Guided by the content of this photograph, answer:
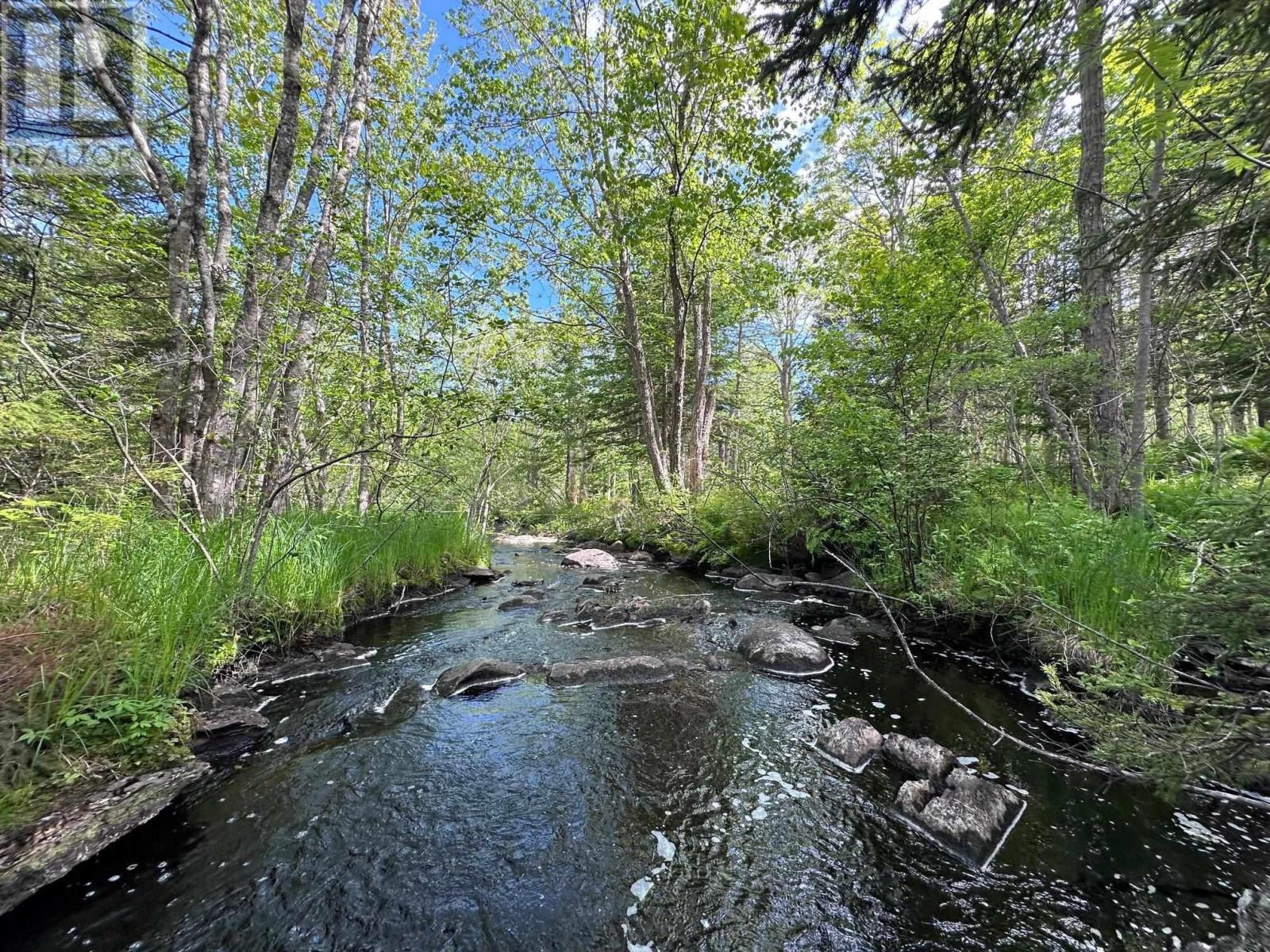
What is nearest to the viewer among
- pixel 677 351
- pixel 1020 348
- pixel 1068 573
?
pixel 1068 573

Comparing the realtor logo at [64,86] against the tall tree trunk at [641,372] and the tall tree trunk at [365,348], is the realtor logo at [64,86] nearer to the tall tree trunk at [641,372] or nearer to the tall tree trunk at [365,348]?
the tall tree trunk at [365,348]

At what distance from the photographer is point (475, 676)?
4684mm

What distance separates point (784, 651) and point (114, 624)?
5.44 m

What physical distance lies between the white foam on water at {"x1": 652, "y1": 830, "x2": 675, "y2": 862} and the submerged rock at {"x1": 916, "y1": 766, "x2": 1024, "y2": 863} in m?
1.41

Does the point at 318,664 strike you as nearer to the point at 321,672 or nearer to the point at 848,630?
the point at 321,672

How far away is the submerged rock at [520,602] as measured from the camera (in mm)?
7789

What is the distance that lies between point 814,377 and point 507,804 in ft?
29.2

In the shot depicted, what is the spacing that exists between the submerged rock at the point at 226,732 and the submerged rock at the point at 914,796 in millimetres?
4422

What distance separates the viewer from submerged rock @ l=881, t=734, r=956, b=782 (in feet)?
9.96

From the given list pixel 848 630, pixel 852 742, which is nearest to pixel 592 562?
pixel 848 630

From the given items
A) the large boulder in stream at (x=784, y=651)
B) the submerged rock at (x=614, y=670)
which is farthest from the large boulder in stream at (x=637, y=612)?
the submerged rock at (x=614, y=670)

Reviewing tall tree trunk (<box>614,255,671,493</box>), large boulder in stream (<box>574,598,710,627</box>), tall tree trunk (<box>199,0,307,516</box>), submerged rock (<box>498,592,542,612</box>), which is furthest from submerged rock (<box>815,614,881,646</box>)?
tall tree trunk (<box>614,255,671,493</box>)

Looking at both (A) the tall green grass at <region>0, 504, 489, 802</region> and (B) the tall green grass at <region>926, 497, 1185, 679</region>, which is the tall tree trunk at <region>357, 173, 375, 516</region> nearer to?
(A) the tall green grass at <region>0, 504, 489, 802</region>

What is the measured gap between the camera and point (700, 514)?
11.8 meters
